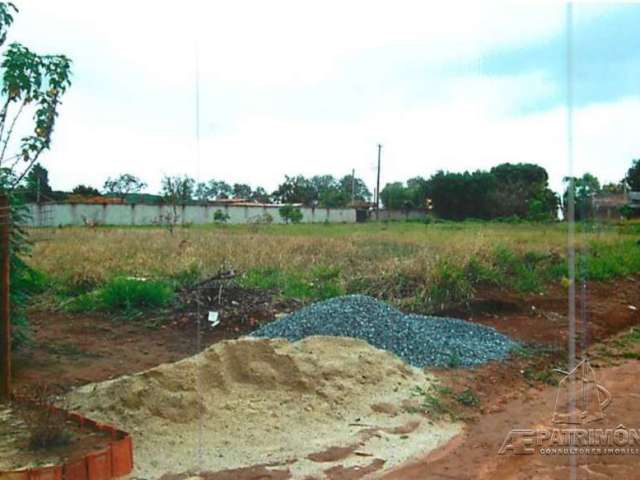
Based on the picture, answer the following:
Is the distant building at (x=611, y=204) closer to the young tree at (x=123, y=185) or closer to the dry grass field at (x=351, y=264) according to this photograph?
the dry grass field at (x=351, y=264)

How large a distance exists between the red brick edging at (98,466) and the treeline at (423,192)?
7364 millimetres

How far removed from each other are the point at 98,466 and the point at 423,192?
114 feet

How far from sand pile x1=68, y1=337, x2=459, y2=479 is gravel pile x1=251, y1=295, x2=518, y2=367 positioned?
70 centimetres

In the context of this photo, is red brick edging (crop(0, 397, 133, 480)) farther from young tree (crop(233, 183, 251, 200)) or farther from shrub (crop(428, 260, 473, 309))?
young tree (crop(233, 183, 251, 200))

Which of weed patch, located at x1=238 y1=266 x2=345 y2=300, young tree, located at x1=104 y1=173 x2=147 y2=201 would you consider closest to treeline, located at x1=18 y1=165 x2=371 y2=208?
young tree, located at x1=104 y1=173 x2=147 y2=201

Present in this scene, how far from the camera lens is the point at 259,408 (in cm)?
411

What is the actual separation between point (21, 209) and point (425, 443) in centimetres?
330

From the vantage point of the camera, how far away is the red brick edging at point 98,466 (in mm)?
2850

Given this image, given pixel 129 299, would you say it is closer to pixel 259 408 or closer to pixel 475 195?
pixel 259 408

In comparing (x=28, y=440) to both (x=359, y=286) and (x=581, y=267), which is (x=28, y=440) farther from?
(x=581, y=267)

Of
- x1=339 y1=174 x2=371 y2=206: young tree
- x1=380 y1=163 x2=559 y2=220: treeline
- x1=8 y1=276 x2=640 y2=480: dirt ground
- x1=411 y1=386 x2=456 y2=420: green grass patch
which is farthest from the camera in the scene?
x1=339 y1=174 x2=371 y2=206: young tree

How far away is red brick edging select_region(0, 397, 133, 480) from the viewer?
2850mm

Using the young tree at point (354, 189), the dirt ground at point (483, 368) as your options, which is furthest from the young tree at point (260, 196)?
the dirt ground at point (483, 368)

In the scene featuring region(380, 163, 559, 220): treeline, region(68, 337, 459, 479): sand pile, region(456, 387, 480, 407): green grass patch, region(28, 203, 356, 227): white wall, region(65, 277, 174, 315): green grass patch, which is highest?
region(380, 163, 559, 220): treeline
